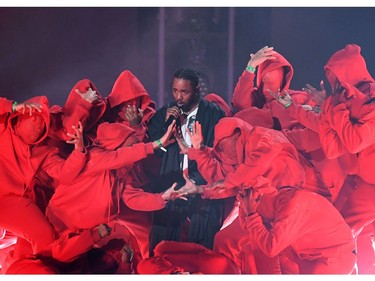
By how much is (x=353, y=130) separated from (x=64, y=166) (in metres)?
1.92

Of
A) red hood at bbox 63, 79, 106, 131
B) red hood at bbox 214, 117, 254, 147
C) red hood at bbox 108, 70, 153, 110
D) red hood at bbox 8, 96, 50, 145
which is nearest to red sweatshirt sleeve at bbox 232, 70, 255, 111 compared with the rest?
red hood at bbox 214, 117, 254, 147

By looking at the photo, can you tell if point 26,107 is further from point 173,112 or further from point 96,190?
point 173,112

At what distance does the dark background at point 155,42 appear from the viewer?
4875 mm

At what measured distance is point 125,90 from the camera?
15.9ft

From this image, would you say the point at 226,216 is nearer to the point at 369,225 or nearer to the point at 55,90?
the point at 369,225

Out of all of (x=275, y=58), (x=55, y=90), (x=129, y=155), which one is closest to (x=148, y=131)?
(x=129, y=155)

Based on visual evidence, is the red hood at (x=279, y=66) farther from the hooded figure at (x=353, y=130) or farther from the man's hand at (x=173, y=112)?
the man's hand at (x=173, y=112)

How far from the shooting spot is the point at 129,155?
476 centimetres

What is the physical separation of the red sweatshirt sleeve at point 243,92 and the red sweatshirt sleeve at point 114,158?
70cm

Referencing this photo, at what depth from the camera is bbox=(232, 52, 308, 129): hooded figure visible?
4.84 metres

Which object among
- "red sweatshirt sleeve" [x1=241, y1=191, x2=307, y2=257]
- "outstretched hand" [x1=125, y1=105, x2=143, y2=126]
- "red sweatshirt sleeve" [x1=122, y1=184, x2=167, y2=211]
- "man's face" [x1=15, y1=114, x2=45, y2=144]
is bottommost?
"red sweatshirt sleeve" [x1=241, y1=191, x2=307, y2=257]

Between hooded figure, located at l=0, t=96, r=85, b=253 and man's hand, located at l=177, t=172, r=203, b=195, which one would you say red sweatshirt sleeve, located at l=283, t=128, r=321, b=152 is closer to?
man's hand, located at l=177, t=172, r=203, b=195

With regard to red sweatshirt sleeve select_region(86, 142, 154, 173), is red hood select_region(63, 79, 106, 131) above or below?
above

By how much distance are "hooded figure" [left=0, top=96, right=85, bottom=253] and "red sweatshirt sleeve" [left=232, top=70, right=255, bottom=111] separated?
1151mm
